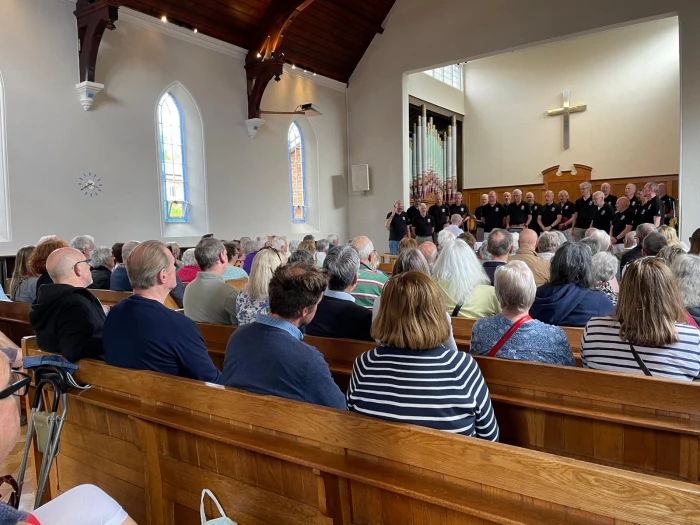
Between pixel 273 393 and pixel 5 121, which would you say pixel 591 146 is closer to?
pixel 5 121

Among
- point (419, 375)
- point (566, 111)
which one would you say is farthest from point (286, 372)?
point (566, 111)

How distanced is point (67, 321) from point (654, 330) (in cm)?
228

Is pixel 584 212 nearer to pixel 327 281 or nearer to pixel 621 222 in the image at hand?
pixel 621 222

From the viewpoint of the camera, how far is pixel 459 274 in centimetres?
327

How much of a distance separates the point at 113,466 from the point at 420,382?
4.20ft

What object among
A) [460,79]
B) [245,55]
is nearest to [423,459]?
[245,55]

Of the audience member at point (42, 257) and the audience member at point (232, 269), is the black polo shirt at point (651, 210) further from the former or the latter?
the audience member at point (42, 257)

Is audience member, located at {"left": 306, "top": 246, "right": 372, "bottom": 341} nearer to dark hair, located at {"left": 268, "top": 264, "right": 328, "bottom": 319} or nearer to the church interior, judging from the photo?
the church interior

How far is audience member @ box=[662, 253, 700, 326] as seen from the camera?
2531 mm

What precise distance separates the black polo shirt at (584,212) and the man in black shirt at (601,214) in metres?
0.14

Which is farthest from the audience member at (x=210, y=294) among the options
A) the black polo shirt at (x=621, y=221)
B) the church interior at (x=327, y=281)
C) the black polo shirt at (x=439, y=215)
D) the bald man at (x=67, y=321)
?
the black polo shirt at (x=439, y=215)

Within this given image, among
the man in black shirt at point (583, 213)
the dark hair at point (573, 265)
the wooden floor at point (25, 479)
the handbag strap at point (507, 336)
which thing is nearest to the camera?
the handbag strap at point (507, 336)

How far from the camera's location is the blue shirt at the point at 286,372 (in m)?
1.75

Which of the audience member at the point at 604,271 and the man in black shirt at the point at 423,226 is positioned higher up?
the man in black shirt at the point at 423,226
